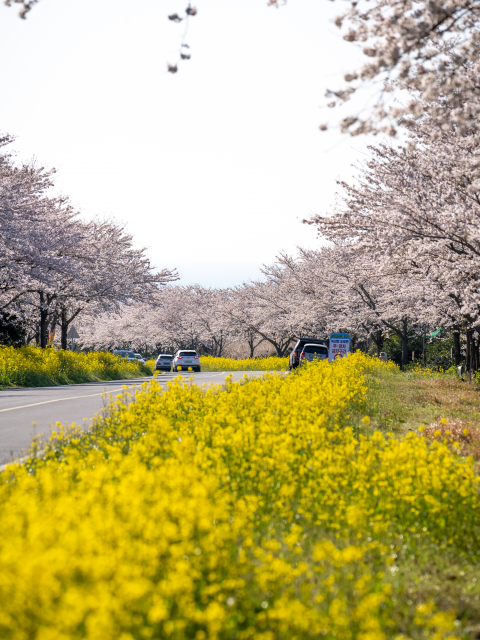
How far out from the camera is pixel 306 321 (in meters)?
43.6

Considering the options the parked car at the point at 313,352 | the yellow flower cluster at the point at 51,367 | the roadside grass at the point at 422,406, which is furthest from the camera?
the parked car at the point at 313,352

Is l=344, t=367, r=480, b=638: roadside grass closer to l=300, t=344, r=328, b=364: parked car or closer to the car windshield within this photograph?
l=300, t=344, r=328, b=364: parked car

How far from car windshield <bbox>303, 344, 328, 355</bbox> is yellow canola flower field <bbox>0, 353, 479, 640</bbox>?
19631mm

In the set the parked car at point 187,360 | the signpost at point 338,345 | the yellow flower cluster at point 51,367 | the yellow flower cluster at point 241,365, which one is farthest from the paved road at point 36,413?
the yellow flower cluster at point 241,365

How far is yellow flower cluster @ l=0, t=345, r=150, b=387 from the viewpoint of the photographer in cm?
2112

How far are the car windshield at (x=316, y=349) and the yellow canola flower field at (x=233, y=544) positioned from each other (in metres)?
19.6

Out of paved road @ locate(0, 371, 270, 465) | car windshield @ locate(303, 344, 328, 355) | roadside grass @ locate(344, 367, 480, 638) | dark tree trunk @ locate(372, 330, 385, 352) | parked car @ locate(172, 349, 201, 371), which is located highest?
dark tree trunk @ locate(372, 330, 385, 352)

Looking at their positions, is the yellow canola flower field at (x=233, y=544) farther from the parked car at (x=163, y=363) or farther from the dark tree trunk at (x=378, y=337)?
the parked car at (x=163, y=363)

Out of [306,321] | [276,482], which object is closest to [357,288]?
[306,321]

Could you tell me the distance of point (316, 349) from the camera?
26.8 m

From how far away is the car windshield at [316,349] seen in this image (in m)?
26.5

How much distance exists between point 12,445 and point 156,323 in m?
61.2

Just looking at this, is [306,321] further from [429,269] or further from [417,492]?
[417,492]

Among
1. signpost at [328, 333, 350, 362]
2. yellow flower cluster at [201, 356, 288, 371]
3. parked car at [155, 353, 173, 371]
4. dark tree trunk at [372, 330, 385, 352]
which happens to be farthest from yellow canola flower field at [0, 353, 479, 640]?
yellow flower cluster at [201, 356, 288, 371]
